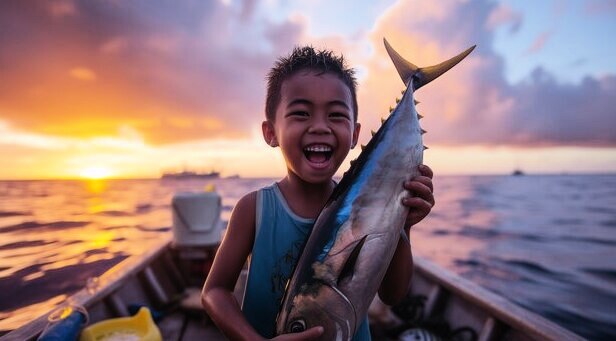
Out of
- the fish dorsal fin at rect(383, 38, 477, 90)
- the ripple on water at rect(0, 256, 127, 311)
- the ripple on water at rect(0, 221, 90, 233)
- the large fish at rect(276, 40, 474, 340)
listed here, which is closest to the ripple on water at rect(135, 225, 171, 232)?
the ripple on water at rect(0, 221, 90, 233)

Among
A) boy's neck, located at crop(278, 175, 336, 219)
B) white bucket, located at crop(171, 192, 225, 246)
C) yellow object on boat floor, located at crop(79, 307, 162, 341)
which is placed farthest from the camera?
white bucket, located at crop(171, 192, 225, 246)

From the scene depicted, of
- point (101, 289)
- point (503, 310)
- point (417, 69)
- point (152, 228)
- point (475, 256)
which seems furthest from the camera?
point (152, 228)

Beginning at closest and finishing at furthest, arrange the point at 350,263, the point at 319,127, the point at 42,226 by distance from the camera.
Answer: the point at 350,263
the point at 319,127
the point at 42,226

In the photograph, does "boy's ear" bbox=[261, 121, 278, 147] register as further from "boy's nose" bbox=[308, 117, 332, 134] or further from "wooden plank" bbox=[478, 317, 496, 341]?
"wooden plank" bbox=[478, 317, 496, 341]

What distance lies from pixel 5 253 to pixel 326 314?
44.6 ft

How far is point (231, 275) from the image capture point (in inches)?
63.9

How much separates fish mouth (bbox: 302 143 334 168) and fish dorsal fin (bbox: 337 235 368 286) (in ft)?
1.37

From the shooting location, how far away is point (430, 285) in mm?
4824

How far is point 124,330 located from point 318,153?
114 inches

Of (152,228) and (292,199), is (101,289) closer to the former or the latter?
(292,199)

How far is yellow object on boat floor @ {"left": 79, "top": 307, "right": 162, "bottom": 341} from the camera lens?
310cm

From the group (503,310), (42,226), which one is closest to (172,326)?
(503,310)

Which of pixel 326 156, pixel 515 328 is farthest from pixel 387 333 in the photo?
pixel 326 156

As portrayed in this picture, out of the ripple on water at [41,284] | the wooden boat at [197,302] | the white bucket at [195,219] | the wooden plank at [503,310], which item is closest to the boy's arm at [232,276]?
the wooden boat at [197,302]
